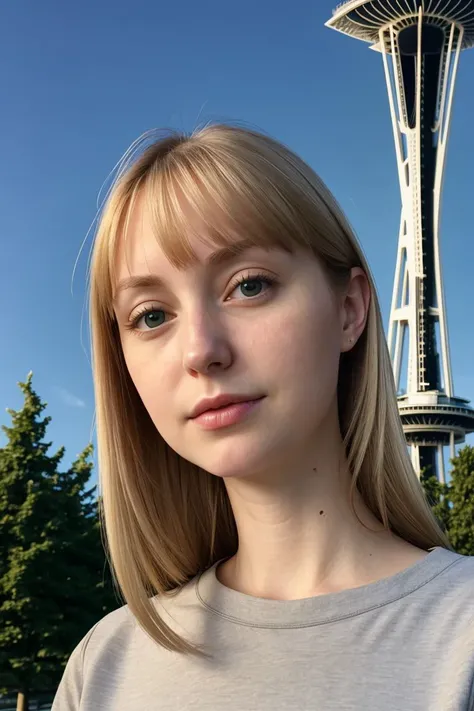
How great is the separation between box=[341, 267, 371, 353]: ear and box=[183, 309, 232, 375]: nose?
47 centimetres

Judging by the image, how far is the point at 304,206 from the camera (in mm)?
2568

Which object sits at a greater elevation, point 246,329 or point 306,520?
point 246,329

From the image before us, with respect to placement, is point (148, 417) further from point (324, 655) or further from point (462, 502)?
point (462, 502)

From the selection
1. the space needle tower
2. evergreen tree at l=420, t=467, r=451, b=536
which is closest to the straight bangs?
evergreen tree at l=420, t=467, r=451, b=536

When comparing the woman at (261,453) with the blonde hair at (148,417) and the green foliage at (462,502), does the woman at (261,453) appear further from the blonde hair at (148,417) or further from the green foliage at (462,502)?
the green foliage at (462,502)

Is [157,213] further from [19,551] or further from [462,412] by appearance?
[462,412]

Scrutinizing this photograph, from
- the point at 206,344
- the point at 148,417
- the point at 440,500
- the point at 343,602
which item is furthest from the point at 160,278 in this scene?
the point at 440,500

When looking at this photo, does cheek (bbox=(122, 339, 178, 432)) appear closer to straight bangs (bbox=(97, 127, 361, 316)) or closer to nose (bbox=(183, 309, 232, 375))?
nose (bbox=(183, 309, 232, 375))

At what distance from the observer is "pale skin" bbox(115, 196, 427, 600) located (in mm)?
2408

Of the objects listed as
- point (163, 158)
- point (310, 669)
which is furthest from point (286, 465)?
point (163, 158)

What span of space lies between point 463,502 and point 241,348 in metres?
25.9

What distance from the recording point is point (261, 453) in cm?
244

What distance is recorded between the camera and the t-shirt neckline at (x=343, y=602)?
2414 mm

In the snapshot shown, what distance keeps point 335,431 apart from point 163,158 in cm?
103
